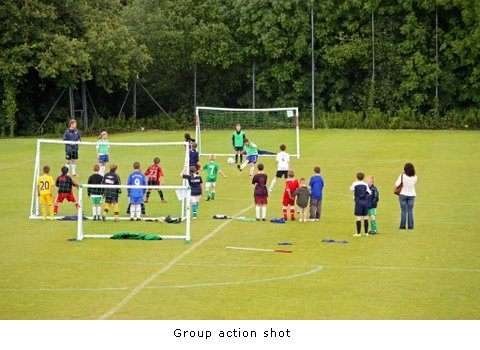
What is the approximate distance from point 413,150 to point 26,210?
26.5 meters

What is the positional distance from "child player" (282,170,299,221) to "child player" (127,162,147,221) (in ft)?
13.3

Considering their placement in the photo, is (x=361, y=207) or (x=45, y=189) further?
(x=45, y=189)

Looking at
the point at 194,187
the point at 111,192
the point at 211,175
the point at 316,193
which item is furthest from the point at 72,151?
the point at 316,193

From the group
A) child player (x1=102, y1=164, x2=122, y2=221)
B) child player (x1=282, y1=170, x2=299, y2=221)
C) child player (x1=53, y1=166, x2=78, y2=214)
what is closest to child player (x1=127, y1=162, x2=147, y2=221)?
child player (x1=102, y1=164, x2=122, y2=221)

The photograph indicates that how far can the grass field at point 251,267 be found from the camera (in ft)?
72.2

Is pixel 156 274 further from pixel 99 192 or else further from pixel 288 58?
pixel 288 58

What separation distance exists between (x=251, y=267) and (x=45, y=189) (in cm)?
941

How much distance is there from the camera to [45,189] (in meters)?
33.8

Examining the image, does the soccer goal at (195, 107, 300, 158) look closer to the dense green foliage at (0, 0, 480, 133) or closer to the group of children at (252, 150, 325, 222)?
the dense green foliage at (0, 0, 480, 133)

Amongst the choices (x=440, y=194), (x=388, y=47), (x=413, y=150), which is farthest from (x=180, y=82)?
(x=440, y=194)

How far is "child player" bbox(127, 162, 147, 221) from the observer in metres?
33.1

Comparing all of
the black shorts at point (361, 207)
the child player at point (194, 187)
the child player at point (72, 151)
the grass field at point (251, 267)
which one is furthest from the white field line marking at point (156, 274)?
the child player at point (72, 151)

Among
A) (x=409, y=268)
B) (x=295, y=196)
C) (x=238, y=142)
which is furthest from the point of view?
(x=238, y=142)
